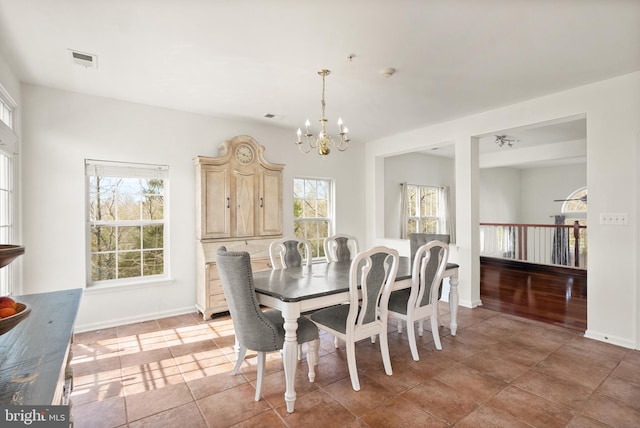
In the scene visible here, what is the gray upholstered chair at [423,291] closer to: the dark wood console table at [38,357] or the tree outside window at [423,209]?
the dark wood console table at [38,357]

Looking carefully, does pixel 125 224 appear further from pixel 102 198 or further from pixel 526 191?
pixel 526 191

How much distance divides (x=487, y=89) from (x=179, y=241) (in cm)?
404

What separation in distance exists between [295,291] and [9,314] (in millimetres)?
1561

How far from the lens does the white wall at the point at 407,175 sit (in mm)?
6606

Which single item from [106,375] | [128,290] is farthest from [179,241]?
[106,375]

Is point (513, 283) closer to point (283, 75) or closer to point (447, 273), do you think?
point (447, 273)

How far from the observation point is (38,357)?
1.18 metres

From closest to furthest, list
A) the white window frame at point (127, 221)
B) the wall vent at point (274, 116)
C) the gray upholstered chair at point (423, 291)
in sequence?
the gray upholstered chair at point (423, 291) < the white window frame at point (127, 221) < the wall vent at point (274, 116)

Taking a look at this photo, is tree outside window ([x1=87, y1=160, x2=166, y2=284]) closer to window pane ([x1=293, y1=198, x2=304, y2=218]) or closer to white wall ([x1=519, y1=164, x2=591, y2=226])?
window pane ([x1=293, y1=198, x2=304, y2=218])

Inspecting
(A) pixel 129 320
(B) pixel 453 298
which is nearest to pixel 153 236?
(A) pixel 129 320

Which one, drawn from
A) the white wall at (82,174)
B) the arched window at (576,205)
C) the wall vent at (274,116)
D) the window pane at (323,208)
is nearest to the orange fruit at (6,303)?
the white wall at (82,174)

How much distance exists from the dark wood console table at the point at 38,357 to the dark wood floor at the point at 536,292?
4518 millimetres

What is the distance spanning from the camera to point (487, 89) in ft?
11.5

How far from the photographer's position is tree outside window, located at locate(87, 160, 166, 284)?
3793mm
